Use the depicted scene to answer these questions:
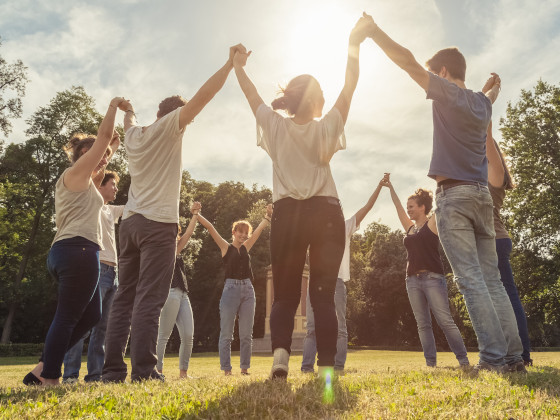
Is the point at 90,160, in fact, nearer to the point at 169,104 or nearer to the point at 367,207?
the point at 169,104

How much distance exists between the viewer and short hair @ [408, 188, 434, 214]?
8.22 meters

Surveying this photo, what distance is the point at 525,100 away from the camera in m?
32.1

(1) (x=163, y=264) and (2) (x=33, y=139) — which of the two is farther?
(2) (x=33, y=139)

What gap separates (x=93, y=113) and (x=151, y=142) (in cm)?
3984

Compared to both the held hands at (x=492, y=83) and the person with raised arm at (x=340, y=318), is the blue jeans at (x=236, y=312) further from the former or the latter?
the held hands at (x=492, y=83)

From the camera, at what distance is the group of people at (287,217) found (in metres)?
4.01

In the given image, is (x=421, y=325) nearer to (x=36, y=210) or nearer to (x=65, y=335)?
(x=65, y=335)

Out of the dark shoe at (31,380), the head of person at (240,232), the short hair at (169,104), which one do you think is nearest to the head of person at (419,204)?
the head of person at (240,232)

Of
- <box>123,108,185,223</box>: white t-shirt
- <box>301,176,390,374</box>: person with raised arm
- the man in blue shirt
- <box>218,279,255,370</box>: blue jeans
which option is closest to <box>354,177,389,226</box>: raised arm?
<box>301,176,390,374</box>: person with raised arm

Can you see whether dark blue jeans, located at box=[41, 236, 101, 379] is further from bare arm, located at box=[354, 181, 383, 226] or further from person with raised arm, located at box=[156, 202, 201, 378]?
bare arm, located at box=[354, 181, 383, 226]

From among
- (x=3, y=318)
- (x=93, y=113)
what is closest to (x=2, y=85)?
(x=93, y=113)

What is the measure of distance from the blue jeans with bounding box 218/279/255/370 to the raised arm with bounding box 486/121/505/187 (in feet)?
15.1

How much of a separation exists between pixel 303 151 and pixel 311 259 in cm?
99

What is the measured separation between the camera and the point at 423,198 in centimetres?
823
